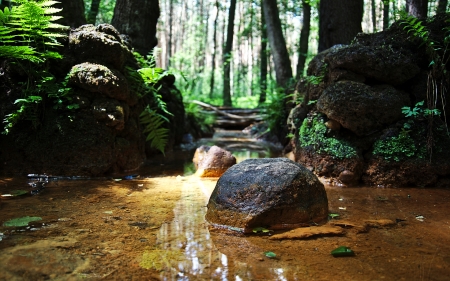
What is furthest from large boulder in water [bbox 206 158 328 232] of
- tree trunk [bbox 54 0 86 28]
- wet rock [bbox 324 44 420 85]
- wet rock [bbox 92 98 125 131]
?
tree trunk [bbox 54 0 86 28]

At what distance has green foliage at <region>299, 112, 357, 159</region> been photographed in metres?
5.23

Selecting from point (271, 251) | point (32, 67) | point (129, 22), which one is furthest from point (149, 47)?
point (271, 251)

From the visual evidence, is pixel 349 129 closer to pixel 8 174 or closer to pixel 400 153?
pixel 400 153

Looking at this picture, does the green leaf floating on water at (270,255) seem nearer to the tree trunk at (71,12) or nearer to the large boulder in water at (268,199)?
the large boulder in water at (268,199)

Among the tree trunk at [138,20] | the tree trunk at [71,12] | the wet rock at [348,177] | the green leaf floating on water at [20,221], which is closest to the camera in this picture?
the green leaf floating on water at [20,221]

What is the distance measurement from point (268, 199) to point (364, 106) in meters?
2.87

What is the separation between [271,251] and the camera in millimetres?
2568

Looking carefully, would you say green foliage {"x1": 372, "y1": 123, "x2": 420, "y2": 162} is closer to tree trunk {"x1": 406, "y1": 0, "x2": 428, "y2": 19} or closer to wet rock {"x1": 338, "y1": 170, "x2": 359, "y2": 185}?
wet rock {"x1": 338, "y1": 170, "x2": 359, "y2": 185}

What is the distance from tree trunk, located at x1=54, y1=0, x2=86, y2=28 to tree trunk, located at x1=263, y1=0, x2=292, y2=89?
6.96m

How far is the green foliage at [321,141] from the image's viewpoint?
5227 millimetres

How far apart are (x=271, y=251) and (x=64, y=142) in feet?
13.0

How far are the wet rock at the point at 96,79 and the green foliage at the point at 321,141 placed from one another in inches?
129

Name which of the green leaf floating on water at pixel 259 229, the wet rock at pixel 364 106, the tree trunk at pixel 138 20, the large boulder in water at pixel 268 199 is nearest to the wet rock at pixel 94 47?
the tree trunk at pixel 138 20

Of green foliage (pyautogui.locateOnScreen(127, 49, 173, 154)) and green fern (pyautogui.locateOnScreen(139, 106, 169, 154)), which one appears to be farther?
green fern (pyautogui.locateOnScreen(139, 106, 169, 154))
